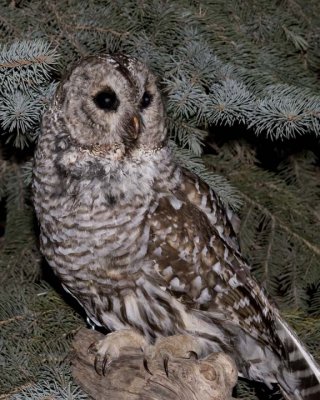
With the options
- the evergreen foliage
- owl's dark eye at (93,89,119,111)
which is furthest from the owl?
the evergreen foliage

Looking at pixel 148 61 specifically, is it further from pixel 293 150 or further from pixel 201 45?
pixel 293 150

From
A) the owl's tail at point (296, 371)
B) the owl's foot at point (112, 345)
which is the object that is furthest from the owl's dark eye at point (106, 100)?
the owl's tail at point (296, 371)

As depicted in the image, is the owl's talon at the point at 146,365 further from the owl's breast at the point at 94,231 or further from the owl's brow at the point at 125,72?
the owl's brow at the point at 125,72

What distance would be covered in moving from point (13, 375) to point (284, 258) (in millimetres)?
1341

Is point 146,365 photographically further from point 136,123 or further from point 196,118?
point 196,118

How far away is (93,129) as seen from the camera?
3.17 meters

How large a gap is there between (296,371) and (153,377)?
765 mm

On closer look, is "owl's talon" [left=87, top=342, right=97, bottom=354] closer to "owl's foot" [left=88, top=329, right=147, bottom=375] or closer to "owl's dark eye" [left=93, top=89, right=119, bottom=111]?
"owl's foot" [left=88, top=329, right=147, bottom=375]

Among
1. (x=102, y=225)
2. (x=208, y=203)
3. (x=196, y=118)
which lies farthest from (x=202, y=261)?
(x=196, y=118)

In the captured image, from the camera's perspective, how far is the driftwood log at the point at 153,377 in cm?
278

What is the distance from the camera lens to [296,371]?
11.3 feet

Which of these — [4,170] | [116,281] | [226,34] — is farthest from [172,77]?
[4,170]

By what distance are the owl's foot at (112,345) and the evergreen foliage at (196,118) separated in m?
0.14

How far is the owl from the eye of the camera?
124 inches
